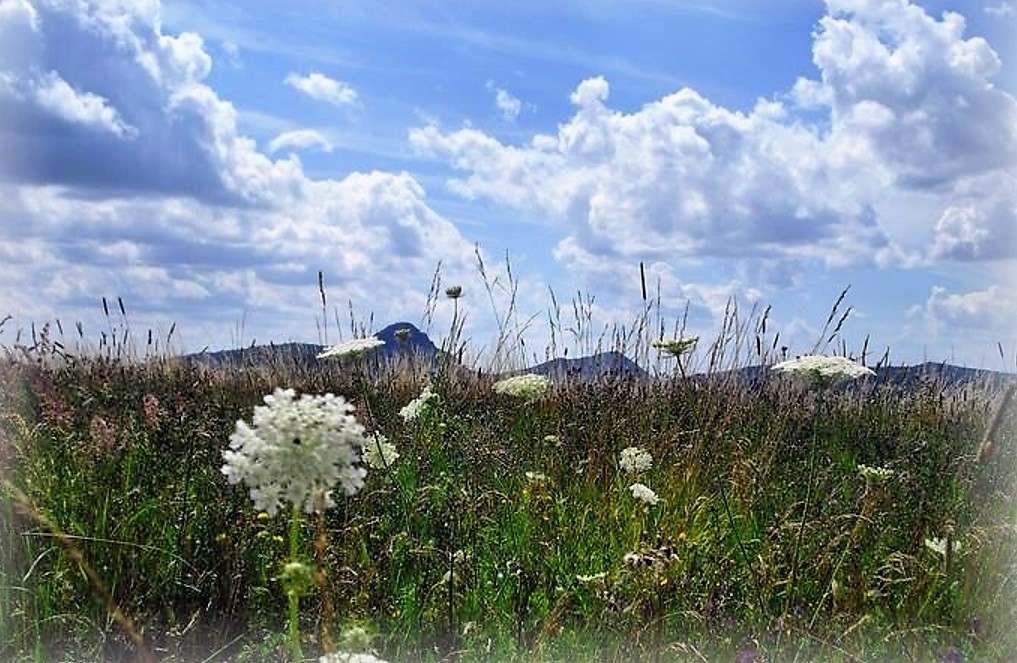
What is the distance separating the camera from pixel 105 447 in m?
2.27

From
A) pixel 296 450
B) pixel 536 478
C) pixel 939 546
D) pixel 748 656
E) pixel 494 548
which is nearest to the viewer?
pixel 296 450

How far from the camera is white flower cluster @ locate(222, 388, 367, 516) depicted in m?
1.01

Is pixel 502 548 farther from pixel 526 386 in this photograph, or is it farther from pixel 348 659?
pixel 348 659

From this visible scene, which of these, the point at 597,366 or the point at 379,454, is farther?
the point at 597,366

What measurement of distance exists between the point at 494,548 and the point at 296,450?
136 centimetres

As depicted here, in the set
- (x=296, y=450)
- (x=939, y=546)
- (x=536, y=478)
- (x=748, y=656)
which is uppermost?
(x=296, y=450)

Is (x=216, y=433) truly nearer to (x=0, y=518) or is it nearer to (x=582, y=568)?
(x=0, y=518)

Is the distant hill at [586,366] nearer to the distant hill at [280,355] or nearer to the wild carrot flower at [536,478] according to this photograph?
the distant hill at [280,355]

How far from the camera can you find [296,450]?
1.01m

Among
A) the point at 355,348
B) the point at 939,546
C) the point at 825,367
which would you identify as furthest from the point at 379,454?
the point at 939,546

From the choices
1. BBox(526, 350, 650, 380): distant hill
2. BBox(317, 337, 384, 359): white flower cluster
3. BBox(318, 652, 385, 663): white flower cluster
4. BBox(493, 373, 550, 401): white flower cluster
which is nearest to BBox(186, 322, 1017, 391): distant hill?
BBox(526, 350, 650, 380): distant hill

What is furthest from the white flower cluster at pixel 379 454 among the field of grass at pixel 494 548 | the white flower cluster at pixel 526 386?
the white flower cluster at pixel 526 386

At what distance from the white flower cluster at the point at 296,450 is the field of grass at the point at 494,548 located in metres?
0.47

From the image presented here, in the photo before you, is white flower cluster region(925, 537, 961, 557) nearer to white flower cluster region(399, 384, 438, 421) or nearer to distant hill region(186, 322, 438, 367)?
white flower cluster region(399, 384, 438, 421)
